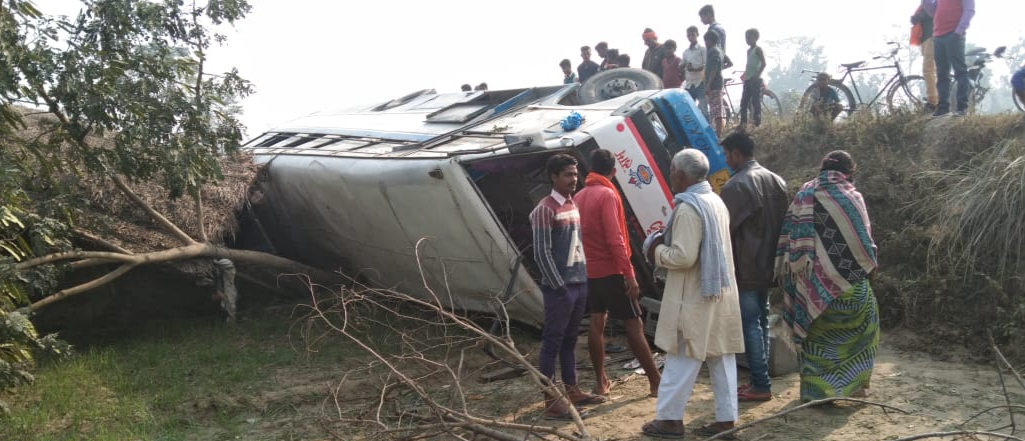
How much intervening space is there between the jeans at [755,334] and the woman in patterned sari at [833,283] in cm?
21

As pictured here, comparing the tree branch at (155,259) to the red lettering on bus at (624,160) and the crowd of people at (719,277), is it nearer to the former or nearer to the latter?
the red lettering on bus at (624,160)

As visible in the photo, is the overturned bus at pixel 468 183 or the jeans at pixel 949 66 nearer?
the overturned bus at pixel 468 183

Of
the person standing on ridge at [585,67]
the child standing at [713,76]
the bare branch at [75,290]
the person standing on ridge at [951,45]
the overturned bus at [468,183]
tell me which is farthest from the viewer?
the person standing on ridge at [585,67]

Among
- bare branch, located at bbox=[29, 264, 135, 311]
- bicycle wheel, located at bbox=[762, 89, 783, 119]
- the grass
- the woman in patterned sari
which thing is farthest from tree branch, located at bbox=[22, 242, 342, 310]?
bicycle wheel, located at bbox=[762, 89, 783, 119]

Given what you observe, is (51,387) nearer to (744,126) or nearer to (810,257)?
(810,257)

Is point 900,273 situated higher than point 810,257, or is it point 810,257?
point 810,257

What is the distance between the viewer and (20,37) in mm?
5074

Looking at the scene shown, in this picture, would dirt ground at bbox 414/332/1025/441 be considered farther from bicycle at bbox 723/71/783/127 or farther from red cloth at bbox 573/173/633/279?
bicycle at bbox 723/71/783/127

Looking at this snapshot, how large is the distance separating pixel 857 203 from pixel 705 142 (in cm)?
194

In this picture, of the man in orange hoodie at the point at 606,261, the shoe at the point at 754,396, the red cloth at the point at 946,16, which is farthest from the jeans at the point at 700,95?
the shoe at the point at 754,396

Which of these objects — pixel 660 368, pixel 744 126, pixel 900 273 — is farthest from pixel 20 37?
pixel 744 126

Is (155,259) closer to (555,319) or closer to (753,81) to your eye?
(555,319)

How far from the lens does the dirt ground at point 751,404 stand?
4.14 m

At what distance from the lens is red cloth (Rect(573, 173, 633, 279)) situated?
457cm
